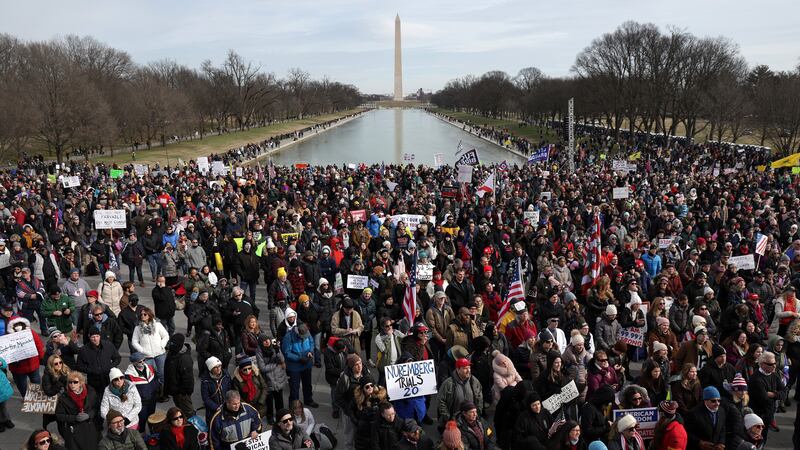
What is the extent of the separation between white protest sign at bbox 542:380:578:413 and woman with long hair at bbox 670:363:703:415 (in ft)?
3.98

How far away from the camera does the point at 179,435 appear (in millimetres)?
5781

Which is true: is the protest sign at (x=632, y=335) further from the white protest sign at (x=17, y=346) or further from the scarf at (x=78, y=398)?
the white protest sign at (x=17, y=346)

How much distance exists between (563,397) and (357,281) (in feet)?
15.9

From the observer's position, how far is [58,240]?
14.6 meters

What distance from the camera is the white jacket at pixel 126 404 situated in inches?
253

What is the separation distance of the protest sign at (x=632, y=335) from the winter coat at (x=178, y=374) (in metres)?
6.21

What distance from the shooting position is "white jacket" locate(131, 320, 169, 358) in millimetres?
7966

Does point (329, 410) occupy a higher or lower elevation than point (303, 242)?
lower

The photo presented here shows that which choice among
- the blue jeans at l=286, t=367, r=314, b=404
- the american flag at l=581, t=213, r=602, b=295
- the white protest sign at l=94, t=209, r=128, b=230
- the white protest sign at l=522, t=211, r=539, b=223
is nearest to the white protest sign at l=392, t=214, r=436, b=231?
the white protest sign at l=522, t=211, r=539, b=223

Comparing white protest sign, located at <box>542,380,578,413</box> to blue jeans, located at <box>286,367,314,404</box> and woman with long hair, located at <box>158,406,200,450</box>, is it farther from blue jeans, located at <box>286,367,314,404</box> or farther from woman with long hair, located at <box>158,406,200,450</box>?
woman with long hair, located at <box>158,406,200,450</box>

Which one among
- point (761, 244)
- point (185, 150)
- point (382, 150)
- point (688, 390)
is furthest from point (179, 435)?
point (382, 150)

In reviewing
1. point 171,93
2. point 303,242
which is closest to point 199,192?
point 303,242

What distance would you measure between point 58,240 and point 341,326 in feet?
32.8

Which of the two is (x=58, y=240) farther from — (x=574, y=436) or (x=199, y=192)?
(x=574, y=436)
